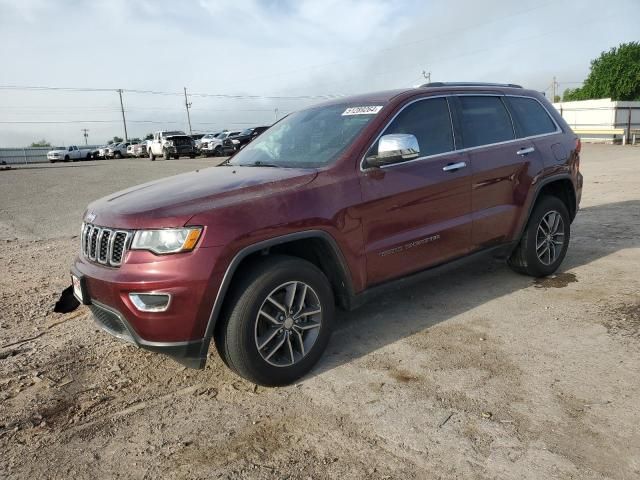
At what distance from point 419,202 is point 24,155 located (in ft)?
175

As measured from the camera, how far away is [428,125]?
412cm

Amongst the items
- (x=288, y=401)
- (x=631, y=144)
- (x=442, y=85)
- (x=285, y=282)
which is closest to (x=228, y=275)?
(x=285, y=282)

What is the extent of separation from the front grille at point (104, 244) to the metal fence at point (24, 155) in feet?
162

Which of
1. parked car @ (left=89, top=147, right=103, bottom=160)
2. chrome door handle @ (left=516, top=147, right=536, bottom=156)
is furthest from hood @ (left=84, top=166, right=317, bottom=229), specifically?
parked car @ (left=89, top=147, right=103, bottom=160)

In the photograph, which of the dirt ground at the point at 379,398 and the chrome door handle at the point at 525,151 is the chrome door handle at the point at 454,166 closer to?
the chrome door handle at the point at 525,151

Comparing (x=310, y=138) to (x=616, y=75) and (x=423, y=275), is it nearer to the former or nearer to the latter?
(x=423, y=275)

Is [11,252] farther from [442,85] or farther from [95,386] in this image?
[442,85]

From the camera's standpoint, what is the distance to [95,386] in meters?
3.36

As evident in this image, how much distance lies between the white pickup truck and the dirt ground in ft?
150

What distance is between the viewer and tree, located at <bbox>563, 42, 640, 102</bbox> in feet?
176

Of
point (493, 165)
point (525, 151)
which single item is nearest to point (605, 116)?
point (525, 151)

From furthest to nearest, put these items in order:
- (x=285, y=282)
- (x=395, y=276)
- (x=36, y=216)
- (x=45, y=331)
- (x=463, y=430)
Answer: (x=36, y=216)
(x=45, y=331)
(x=395, y=276)
(x=285, y=282)
(x=463, y=430)

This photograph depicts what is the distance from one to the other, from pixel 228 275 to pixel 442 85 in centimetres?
269

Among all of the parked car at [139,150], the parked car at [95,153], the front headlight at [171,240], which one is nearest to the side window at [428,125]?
the front headlight at [171,240]
